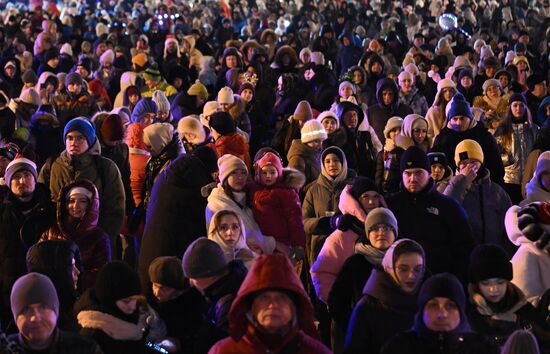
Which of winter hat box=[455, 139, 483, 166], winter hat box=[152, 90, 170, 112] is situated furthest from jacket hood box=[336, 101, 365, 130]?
winter hat box=[455, 139, 483, 166]

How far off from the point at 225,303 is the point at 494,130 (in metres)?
7.58

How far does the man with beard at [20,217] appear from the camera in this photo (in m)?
8.19

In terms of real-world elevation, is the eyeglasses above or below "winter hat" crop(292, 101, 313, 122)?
below

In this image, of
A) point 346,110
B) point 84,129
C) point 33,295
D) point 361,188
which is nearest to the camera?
point 33,295

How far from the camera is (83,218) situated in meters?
8.15

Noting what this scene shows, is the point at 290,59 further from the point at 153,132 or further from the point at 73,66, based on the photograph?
the point at 153,132

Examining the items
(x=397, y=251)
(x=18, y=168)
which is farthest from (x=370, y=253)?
(x=18, y=168)

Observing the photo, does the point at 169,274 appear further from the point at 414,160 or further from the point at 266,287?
the point at 414,160

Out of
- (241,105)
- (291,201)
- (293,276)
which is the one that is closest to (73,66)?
(241,105)

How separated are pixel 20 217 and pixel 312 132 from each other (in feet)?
12.3

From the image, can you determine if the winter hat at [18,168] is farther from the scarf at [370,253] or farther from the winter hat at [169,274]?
the scarf at [370,253]

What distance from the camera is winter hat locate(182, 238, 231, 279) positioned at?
278 inches

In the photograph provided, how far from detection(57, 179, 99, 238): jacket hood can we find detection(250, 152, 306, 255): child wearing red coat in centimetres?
121

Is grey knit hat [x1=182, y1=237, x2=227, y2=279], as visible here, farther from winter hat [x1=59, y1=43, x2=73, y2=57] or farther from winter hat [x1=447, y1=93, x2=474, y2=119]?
winter hat [x1=59, y1=43, x2=73, y2=57]
